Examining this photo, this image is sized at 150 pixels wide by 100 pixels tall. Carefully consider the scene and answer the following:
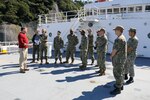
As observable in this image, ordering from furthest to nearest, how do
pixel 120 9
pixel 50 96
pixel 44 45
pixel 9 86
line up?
pixel 120 9, pixel 44 45, pixel 9 86, pixel 50 96

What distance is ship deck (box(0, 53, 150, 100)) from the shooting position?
693cm

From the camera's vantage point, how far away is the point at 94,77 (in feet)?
29.8

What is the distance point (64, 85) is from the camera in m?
8.01

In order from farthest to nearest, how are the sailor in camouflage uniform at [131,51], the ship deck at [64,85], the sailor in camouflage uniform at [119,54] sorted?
the sailor in camouflage uniform at [131,51] < the ship deck at [64,85] < the sailor in camouflage uniform at [119,54]

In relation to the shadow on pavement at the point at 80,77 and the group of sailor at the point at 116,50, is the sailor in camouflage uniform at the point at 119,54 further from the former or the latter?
the shadow on pavement at the point at 80,77

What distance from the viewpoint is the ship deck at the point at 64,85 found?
6.93 m

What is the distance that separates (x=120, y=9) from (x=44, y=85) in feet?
37.6

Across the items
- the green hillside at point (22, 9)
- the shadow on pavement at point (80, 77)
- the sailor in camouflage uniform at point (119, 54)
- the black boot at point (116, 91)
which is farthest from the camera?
the green hillside at point (22, 9)

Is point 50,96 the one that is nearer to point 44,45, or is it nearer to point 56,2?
point 44,45

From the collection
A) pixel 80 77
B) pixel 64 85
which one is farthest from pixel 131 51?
pixel 64 85

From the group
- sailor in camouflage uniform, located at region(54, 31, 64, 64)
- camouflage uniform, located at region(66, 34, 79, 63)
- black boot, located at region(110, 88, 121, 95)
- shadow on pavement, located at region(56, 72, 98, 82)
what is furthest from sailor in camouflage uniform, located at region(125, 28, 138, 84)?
sailor in camouflage uniform, located at region(54, 31, 64, 64)

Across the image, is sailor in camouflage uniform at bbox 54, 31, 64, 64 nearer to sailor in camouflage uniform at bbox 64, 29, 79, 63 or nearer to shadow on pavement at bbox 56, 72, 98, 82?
sailor in camouflage uniform at bbox 64, 29, 79, 63

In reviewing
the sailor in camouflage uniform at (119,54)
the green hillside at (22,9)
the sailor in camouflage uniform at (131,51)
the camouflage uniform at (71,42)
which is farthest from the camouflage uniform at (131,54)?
the green hillside at (22,9)

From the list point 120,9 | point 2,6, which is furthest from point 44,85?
point 2,6
